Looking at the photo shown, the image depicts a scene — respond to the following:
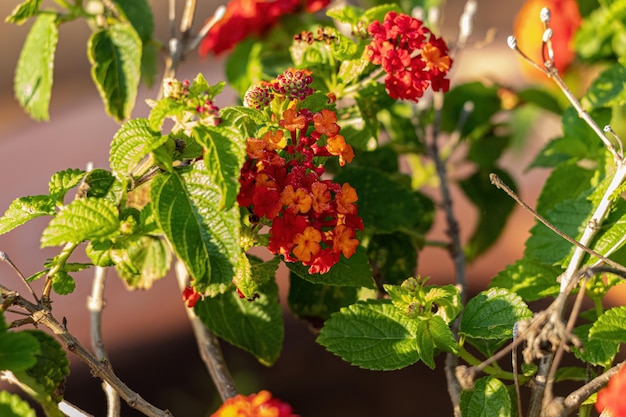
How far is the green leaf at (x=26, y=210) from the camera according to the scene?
2.22ft

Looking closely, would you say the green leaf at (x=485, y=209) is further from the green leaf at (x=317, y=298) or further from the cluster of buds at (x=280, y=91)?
the cluster of buds at (x=280, y=91)

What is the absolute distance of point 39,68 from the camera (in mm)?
983

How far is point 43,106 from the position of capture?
98cm

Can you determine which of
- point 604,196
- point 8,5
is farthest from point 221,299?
point 8,5

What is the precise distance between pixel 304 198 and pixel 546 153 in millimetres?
533

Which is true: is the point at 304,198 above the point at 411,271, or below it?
above

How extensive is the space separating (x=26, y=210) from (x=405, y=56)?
0.38m

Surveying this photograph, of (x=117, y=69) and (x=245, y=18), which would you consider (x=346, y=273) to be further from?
(x=245, y=18)

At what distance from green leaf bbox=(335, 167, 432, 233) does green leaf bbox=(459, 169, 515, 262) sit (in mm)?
380

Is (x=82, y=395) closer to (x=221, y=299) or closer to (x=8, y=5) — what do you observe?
(x=221, y=299)

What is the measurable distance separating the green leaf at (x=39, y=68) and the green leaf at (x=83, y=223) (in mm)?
382

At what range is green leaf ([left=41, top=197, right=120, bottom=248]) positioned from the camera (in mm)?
618

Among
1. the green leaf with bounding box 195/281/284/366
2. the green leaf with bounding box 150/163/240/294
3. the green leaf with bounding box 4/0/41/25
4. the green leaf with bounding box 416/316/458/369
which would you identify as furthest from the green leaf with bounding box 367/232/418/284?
the green leaf with bounding box 4/0/41/25

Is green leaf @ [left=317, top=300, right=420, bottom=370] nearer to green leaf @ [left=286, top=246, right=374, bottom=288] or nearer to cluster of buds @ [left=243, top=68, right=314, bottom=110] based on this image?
green leaf @ [left=286, top=246, right=374, bottom=288]
